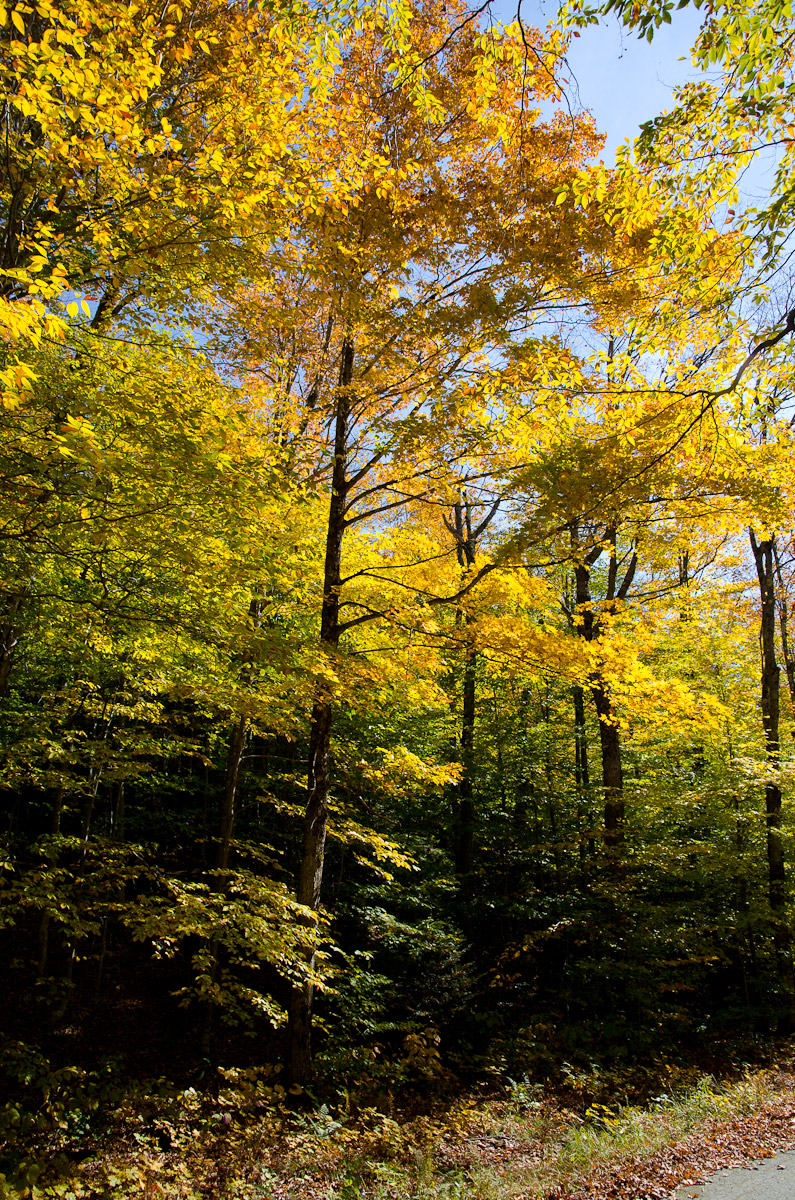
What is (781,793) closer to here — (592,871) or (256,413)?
(592,871)

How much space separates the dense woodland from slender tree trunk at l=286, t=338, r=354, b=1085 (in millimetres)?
47

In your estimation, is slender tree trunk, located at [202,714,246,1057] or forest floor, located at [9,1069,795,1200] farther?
slender tree trunk, located at [202,714,246,1057]

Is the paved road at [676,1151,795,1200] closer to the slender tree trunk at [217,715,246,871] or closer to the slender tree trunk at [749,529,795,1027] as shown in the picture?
the slender tree trunk at [749,529,795,1027]

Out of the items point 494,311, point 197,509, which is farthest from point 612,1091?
point 494,311

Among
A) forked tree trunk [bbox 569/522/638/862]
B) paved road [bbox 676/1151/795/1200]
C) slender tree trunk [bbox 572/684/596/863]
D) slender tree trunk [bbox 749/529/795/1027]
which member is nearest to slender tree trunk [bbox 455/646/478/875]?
slender tree trunk [bbox 572/684/596/863]

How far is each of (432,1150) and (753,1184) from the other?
8.89ft

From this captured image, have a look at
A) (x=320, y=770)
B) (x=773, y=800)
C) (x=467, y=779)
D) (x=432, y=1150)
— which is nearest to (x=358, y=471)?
(x=320, y=770)

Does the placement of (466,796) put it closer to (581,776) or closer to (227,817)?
(581,776)

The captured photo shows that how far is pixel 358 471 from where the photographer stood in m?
7.25

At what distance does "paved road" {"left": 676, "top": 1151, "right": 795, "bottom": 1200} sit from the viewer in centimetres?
407

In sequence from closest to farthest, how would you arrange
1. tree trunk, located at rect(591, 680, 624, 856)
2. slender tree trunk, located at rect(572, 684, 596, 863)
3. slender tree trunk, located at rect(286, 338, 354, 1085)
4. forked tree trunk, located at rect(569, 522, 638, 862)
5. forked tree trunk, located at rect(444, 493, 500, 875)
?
slender tree trunk, located at rect(286, 338, 354, 1085)
forked tree trunk, located at rect(569, 522, 638, 862)
tree trunk, located at rect(591, 680, 624, 856)
slender tree trunk, located at rect(572, 684, 596, 863)
forked tree trunk, located at rect(444, 493, 500, 875)

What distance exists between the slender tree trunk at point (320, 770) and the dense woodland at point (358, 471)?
0.05 meters

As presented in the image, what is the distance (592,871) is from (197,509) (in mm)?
9611

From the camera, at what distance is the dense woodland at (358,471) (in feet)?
13.6
